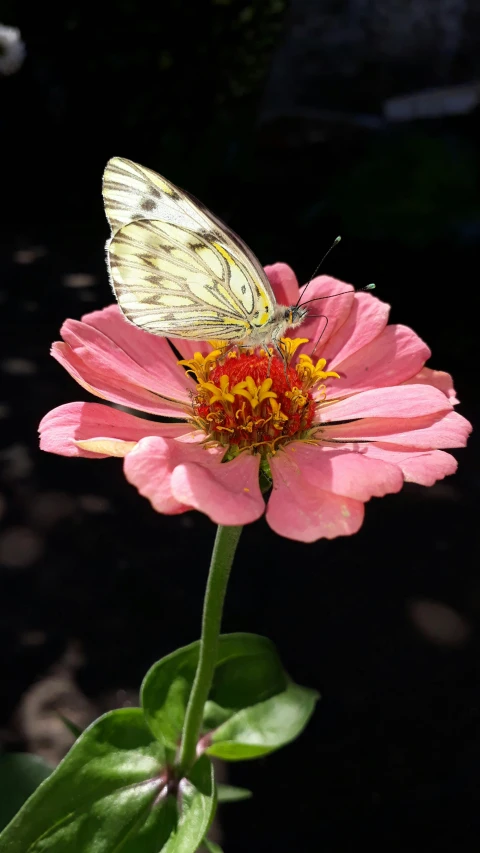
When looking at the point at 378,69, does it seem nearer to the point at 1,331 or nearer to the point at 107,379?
the point at 1,331

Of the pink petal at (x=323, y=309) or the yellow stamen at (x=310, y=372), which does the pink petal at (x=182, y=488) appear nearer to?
the yellow stamen at (x=310, y=372)

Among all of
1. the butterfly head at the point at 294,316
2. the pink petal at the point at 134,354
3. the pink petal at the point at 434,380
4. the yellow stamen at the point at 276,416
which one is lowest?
the pink petal at the point at 134,354

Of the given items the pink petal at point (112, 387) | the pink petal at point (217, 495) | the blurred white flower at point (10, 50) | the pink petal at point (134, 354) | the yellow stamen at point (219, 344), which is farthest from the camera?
the blurred white flower at point (10, 50)

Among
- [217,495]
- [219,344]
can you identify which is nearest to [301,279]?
[219,344]

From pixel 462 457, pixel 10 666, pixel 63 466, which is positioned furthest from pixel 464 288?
pixel 10 666

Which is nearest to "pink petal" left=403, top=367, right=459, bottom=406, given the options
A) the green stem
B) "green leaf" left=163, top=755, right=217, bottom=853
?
the green stem

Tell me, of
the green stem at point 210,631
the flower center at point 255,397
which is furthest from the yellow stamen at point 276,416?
the green stem at point 210,631
